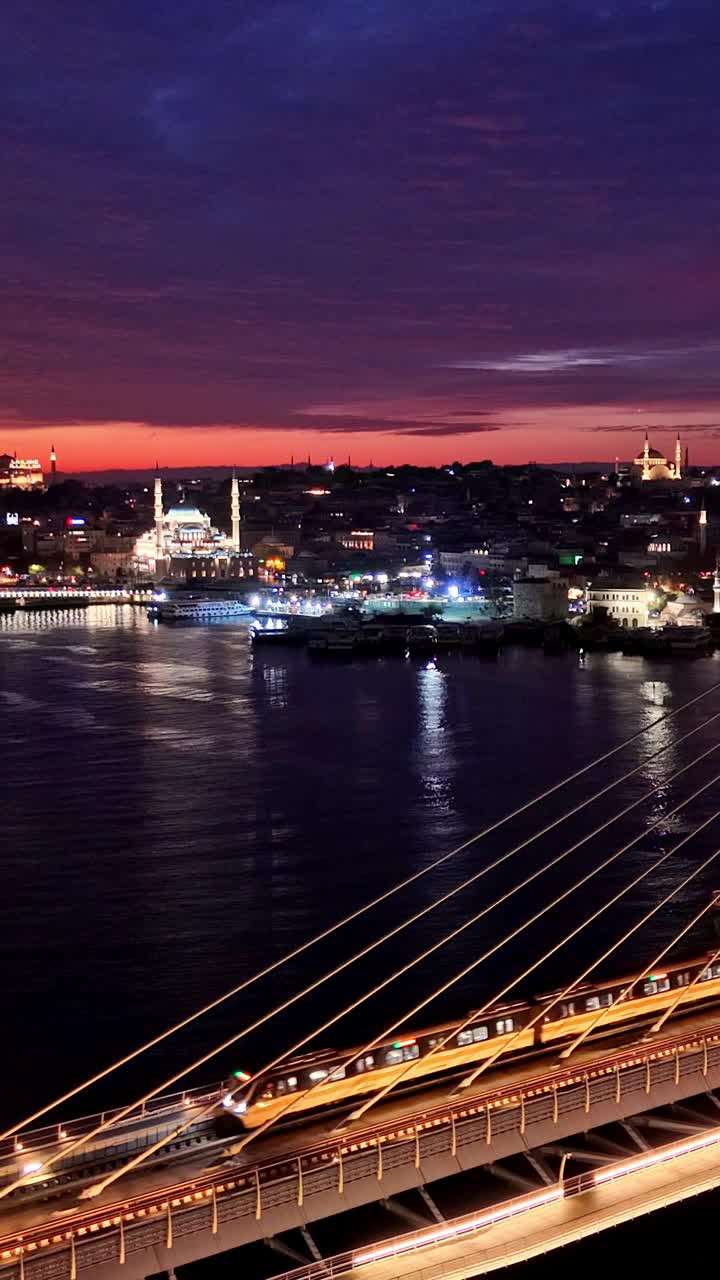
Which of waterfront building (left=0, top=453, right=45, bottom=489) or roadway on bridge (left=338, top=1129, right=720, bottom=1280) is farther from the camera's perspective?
waterfront building (left=0, top=453, right=45, bottom=489)

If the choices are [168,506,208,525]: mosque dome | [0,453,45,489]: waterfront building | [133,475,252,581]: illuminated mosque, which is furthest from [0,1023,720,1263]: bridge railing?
[0,453,45,489]: waterfront building

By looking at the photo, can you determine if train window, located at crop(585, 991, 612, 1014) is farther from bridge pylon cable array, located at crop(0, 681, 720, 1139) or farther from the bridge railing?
bridge pylon cable array, located at crop(0, 681, 720, 1139)

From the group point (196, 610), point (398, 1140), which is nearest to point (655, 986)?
point (398, 1140)

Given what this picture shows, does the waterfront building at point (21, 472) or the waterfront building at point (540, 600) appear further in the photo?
the waterfront building at point (21, 472)

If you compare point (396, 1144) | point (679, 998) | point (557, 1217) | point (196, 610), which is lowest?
point (557, 1217)

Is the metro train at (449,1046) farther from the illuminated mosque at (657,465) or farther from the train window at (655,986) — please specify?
the illuminated mosque at (657,465)

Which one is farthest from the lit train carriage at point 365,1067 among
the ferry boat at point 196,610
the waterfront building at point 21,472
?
the waterfront building at point 21,472

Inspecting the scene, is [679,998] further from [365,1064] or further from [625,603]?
[625,603]

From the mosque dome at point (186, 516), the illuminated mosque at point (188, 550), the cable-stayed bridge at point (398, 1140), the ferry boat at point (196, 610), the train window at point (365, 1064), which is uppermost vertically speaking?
the mosque dome at point (186, 516)
